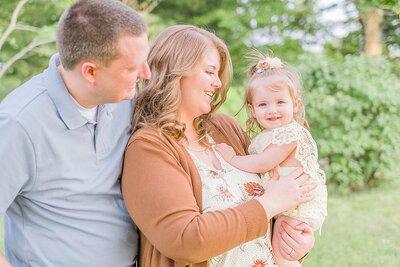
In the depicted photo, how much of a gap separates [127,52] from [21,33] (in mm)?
10588

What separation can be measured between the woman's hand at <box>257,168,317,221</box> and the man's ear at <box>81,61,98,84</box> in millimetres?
857

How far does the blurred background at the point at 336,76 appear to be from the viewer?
198 inches

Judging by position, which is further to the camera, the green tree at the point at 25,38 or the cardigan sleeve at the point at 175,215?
the green tree at the point at 25,38

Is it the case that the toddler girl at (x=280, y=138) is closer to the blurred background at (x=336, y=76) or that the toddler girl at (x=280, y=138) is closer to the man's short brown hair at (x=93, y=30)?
the blurred background at (x=336, y=76)

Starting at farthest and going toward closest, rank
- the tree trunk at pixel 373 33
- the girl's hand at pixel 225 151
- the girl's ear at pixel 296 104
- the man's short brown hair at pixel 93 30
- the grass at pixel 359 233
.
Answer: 1. the tree trunk at pixel 373 33
2. the grass at pixel 359 233
3. the girl's ear at pixel 296 104
4. the girl's hand at pixel 225 151
5. the man's short brown hair at pixel 93 30

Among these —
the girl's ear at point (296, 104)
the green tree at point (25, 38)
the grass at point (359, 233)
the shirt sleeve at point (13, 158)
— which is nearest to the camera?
the shirt sleeve at point (13, 158)

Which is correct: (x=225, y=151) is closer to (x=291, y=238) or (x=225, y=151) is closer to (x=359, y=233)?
(x=291, y=238)

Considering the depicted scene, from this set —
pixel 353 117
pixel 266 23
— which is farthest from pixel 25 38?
pixel 353 117

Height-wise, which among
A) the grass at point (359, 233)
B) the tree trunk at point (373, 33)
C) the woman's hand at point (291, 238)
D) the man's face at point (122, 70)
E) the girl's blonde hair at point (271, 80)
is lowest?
the grass at point (359, 233)

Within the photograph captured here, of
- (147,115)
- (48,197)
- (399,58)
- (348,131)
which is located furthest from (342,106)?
(48,197)

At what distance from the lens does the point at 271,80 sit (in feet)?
7.59

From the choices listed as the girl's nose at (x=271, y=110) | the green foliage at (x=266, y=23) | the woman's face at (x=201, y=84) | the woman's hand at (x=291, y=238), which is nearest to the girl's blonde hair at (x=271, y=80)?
the girl's nose at (x=271, y=110)

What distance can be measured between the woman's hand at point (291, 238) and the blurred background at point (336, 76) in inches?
29.6

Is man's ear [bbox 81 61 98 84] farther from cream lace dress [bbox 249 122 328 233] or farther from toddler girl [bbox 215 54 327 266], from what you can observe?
cream lace dress [bbox 249 122 328 233]
